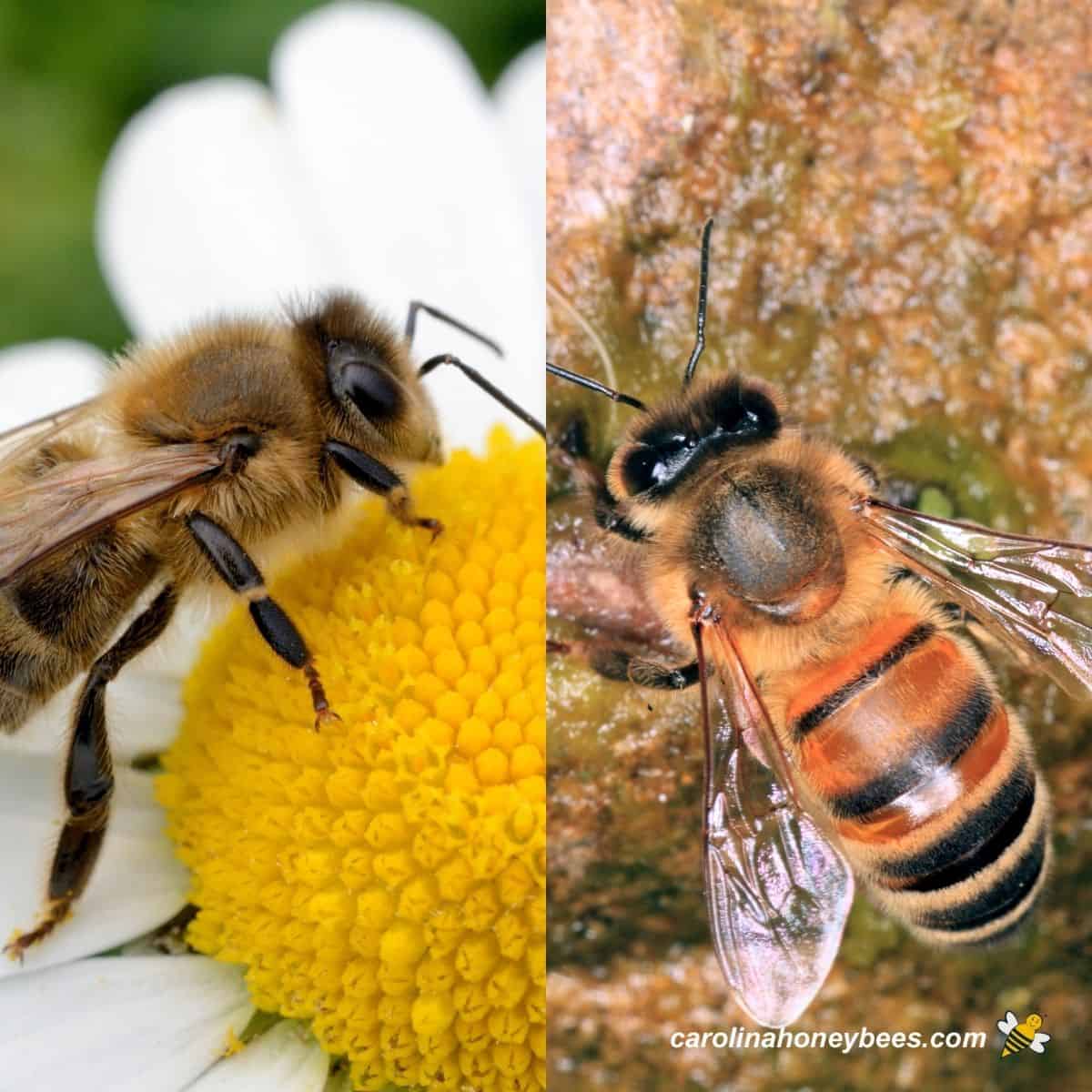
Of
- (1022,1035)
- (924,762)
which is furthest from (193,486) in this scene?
(1022,1035)

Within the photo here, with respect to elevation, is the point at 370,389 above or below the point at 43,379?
above

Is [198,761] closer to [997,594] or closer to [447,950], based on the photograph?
[447,950]

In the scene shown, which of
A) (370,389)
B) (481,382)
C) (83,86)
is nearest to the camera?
(370,389)

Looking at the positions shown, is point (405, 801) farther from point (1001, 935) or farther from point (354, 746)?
point (1001, 935)

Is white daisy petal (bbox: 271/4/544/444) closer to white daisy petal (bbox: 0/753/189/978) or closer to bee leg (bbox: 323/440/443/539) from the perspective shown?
bee leg (bbox: 323/440/443/539)

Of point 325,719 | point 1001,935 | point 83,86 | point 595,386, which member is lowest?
point 1001,935

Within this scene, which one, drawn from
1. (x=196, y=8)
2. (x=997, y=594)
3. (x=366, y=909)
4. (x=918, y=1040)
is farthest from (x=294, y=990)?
(x=196, y=8)

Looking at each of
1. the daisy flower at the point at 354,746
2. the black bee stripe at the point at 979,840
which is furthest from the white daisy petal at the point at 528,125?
the black bee stripe at the point at 979,840

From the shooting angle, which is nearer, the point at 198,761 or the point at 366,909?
the point at 366,909
